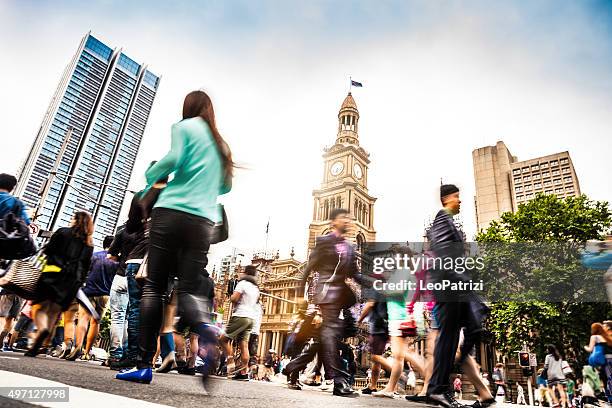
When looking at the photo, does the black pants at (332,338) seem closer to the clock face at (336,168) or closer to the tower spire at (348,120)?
the clock face at (336,168)

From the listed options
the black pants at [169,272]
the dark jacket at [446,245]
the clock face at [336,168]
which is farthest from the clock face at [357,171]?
the black pants at [169,272]

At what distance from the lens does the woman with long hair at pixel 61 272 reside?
4.86m

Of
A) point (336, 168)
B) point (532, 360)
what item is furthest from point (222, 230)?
point (336, 168)

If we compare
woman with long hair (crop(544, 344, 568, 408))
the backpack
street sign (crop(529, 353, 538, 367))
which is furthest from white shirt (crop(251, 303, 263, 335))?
street sign (crop(529, 353, 538, 367))

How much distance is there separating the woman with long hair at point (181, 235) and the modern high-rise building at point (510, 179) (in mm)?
51316

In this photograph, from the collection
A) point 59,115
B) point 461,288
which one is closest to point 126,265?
point 461,288

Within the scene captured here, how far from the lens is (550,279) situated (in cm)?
1869

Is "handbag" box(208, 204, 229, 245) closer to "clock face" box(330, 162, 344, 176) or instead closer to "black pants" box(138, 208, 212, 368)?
"black pants" box(138, 208, 212, 368)

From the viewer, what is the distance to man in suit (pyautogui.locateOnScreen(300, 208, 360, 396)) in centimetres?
420

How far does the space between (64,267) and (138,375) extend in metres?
3.10

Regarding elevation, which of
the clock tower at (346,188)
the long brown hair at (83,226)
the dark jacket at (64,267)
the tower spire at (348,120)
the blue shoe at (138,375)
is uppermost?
the tower spire at (348,120)

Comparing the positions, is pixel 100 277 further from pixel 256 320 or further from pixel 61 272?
pixel 256 320

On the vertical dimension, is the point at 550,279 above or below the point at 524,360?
above

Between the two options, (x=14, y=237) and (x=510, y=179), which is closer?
(x=14, y=237)
